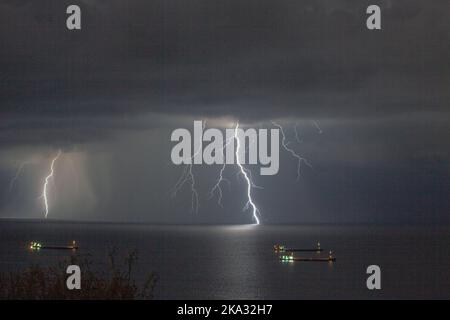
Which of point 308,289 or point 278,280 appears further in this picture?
point 278,280

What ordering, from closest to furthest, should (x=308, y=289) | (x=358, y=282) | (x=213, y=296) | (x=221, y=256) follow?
(x=213, y=296) → (x=308, y=289) → (x=358, y=282) → (x=221, y=256)

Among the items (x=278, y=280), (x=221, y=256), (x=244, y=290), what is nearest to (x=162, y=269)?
(x=278, y=280)

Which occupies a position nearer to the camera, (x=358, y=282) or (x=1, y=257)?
(x=358, y=282)

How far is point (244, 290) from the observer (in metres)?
82.2

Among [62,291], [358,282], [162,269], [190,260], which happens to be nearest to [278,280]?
[358,282]

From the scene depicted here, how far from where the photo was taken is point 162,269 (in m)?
108

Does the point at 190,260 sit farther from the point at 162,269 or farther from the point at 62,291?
the point at 62,291

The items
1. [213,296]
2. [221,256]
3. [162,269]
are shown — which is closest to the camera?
[213,296]
